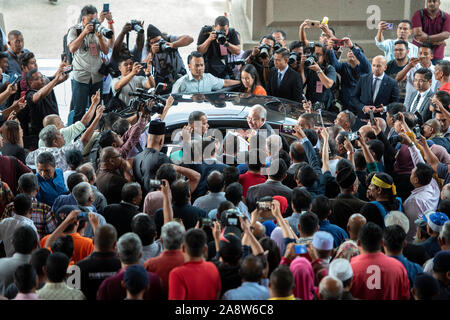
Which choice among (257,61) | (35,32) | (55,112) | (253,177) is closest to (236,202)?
(253,177)

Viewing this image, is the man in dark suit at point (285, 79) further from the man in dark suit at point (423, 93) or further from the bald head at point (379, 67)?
the man in dark suit at point (423, 93)

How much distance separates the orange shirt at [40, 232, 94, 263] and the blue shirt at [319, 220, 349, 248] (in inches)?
70.3

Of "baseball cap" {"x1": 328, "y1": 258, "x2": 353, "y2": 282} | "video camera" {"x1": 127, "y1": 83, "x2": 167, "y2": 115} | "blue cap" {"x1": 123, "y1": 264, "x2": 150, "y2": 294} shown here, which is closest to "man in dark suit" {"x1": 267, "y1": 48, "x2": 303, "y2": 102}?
"video camera" {"x1": 127, "y1": 83, "x2": 167, "y2": 115}

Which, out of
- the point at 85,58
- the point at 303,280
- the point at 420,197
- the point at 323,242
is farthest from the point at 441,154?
the point at 85,58

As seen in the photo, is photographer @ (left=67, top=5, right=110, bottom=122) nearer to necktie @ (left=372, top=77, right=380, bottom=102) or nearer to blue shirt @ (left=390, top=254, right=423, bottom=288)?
necktie @ (left=372, top=77, right=380, bottom=102)

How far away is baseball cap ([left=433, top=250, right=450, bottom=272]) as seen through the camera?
14.5ft

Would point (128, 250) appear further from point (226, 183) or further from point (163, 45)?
point (163, 45)

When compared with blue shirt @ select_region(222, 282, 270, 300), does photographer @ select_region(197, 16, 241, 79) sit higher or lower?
higher

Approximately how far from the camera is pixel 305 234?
491 cm

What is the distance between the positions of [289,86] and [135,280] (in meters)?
5.16

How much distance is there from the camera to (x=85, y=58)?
905cm

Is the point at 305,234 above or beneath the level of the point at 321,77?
beneath
